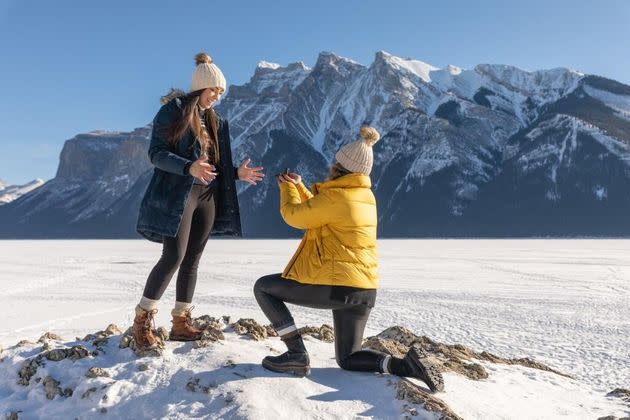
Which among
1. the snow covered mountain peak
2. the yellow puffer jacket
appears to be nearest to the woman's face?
the yellow puffer jacket

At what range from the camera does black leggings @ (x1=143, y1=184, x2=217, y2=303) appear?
402 cm

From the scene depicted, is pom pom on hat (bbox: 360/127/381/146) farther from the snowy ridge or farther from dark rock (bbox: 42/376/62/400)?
the snowy ridge

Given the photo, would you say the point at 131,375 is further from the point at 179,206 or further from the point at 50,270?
the point at 50,270

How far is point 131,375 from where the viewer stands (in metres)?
3.88

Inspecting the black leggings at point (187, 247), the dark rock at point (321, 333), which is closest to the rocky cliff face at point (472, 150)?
the dark rock at point (321, 333)

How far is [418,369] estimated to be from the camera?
12.3 ft

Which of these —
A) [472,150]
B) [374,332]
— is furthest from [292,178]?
[472,150]

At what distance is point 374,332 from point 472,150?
5303 inches

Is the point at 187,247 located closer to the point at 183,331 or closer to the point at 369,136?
the point at 183,331

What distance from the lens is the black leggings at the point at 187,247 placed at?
4016 millimetres

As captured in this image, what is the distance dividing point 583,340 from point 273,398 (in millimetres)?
6184

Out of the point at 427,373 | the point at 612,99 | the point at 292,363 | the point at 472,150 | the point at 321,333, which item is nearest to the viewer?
the point at 427,373

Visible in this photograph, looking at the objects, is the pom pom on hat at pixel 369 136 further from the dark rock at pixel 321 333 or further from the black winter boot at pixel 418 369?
the dark rock at pixel 321 333

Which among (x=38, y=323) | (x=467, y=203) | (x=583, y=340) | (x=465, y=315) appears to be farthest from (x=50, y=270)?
(x=467, y=203)
